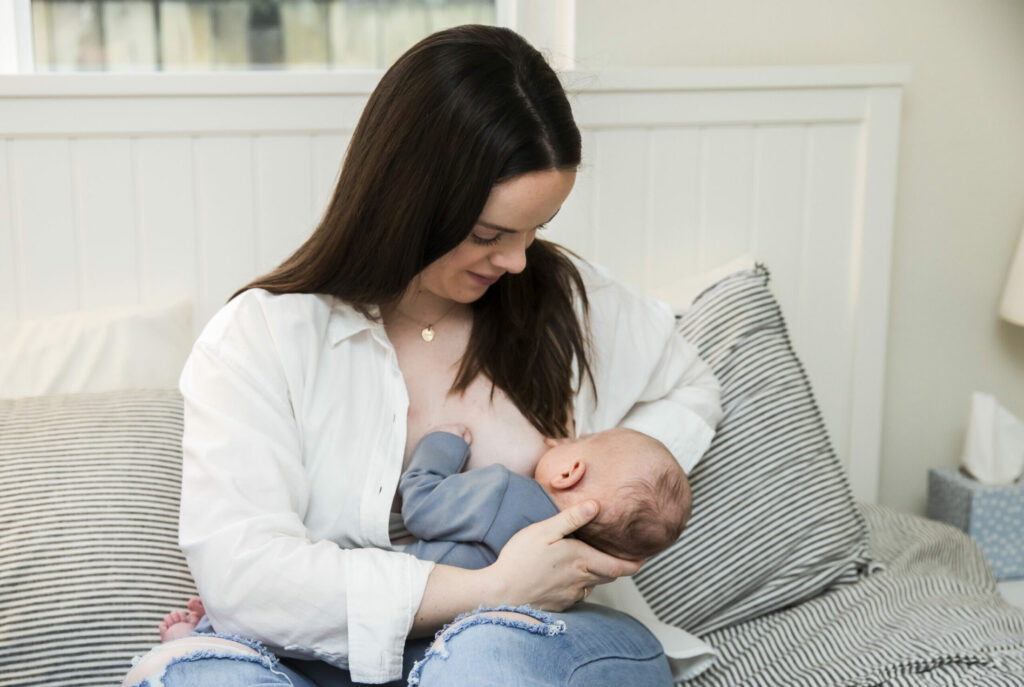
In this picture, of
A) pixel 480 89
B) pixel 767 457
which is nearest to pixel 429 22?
pixel 480 89

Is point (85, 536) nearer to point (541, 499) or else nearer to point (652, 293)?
point (541, 499)

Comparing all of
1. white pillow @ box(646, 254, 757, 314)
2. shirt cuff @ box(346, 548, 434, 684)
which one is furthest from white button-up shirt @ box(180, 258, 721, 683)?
white pillow @ box(646, 254, 757, 314)

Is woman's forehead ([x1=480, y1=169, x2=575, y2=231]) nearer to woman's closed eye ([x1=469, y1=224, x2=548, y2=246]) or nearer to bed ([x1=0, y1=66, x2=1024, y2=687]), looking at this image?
woman's closed eye ([x1=469, y1=224, x2=548, y2=246])

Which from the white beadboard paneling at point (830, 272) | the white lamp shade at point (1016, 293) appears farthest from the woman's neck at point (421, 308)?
the white lamp shade at point (1016, 293)

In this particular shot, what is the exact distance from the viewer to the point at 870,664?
4.54 ft

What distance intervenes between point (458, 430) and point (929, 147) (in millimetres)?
1425

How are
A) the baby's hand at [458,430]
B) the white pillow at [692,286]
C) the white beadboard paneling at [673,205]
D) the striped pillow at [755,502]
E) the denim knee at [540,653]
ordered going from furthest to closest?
the white beadboard paneling at [673,205] → the white pillow at [692,286] → the striped pillow at [755,502] → the baby's hand at [458,430] → the denim knee at [540,653]

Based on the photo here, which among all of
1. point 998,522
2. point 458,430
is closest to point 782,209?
point 998,522

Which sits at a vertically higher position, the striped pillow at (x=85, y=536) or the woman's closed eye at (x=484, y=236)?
the woman's closed eye at (x=484, y=236)

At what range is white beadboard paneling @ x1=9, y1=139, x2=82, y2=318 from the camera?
70.5 inches

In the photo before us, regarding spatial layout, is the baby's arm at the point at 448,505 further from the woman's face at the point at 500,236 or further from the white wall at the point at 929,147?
the white wall at the point at 929,147

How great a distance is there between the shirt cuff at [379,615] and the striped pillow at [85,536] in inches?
14.3

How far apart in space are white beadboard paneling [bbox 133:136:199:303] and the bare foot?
73 cm

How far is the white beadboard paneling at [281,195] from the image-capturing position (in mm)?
1877
